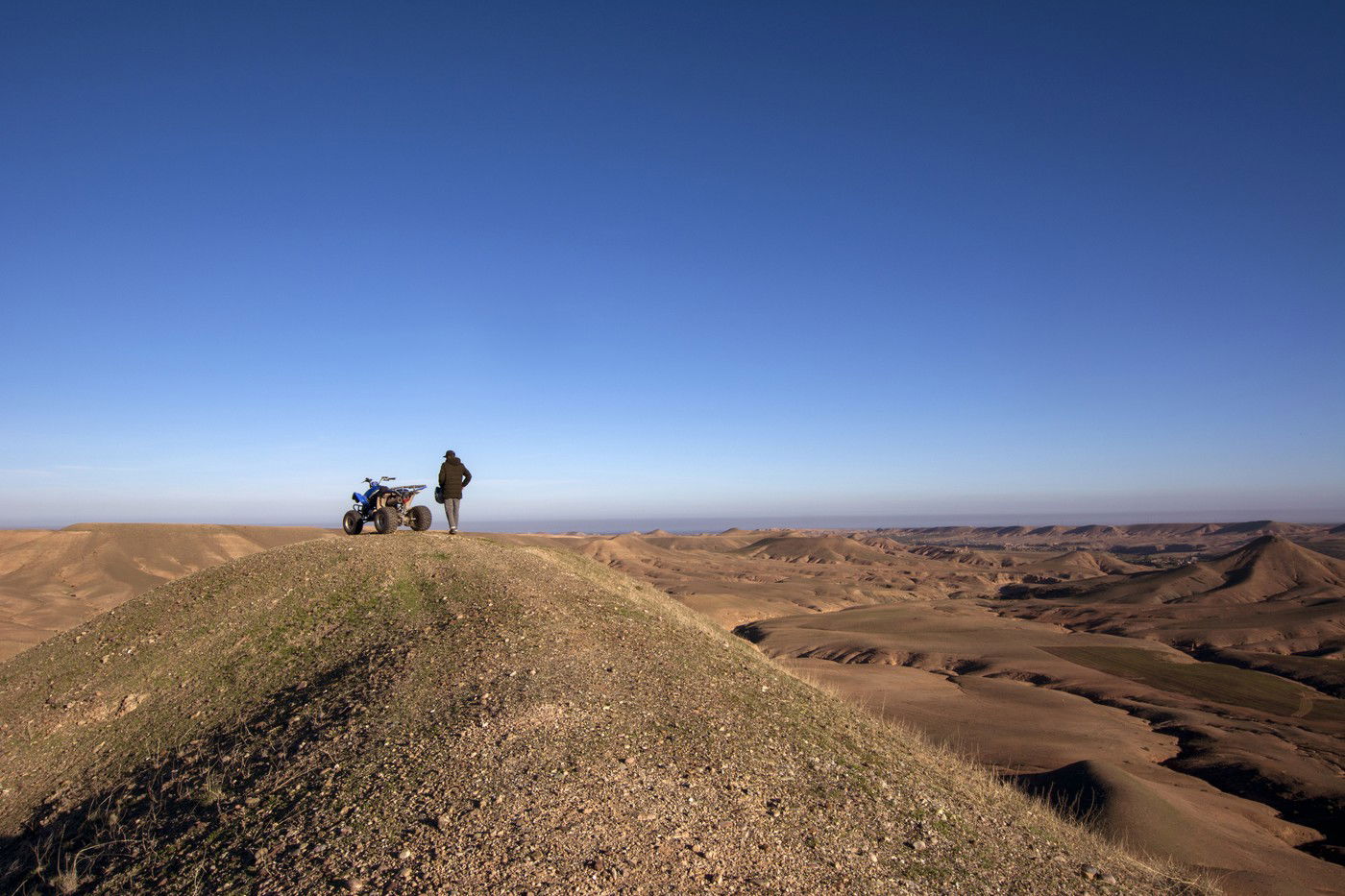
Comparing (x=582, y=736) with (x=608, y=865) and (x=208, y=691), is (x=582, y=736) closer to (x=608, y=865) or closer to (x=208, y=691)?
(x=608, y=865)

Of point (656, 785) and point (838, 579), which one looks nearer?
point (656, 785)

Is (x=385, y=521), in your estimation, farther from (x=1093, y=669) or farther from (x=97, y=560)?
(x=97, y=560)

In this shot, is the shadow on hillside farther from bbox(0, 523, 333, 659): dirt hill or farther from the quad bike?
bbox(0, 523, 333, 659): dirt hill

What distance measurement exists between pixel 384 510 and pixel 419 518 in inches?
44.4

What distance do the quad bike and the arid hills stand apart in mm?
1335

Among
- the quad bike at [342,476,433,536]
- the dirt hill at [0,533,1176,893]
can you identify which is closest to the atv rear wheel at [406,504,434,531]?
the quad bike at [342,476,433,536]

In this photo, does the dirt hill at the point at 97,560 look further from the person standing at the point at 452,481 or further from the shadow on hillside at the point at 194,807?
the shadow on hillside at the point at 194,807

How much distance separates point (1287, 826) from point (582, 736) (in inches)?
681

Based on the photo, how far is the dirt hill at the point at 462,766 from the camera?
6012 mm

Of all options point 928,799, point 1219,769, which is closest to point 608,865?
point 928,799

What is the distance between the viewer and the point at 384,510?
1759 cm

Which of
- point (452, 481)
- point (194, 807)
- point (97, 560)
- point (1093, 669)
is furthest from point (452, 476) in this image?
point (97, 560)

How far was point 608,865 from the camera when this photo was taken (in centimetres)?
579

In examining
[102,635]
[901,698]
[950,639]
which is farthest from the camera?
[950,639]
